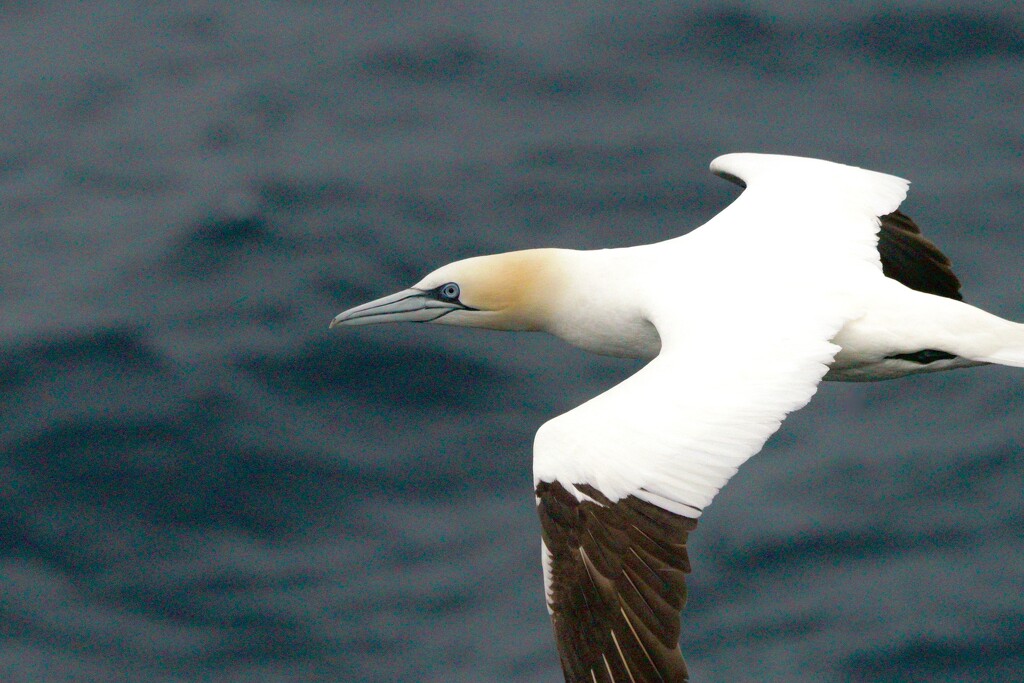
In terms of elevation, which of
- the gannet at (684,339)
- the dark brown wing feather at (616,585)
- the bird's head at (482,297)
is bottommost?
the dark brown wing feather at (616,585)

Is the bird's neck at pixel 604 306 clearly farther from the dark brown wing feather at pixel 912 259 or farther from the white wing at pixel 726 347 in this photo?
the dark brown wing feather at pixel 912 259

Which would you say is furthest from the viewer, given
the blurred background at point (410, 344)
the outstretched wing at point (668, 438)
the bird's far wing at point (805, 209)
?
the blurred background at point (410, 344)

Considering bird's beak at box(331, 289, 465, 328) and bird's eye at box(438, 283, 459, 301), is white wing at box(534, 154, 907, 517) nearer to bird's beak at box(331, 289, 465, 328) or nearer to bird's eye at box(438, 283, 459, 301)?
bird's eye at box(438, 283, 459, 301)

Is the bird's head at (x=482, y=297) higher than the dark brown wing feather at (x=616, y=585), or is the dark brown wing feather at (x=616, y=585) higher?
the bird's head at (x=482, y=297)

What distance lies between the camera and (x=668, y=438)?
8.35 meters

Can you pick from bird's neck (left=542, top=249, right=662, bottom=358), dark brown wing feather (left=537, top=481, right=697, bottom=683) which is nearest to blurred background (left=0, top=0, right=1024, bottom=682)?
bird's neck (left=542, top=249, right=662, bottom=358)

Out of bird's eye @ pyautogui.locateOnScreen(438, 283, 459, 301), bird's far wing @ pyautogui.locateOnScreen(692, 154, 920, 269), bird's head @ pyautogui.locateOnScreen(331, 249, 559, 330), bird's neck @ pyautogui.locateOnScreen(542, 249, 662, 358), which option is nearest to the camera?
bird's neck @ pyautogui.locateOnScreen(542, 249, 662, 358)

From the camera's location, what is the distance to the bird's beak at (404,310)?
1072 centimetres

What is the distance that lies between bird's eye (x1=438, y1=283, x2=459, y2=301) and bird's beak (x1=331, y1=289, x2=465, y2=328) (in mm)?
37

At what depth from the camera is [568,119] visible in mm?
14742

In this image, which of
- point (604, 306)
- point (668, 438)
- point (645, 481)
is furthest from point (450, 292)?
point (645, 481)

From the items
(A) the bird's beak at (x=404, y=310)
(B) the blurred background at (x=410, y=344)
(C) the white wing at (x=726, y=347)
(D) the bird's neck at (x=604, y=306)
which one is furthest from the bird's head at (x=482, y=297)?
(B) the blurred background at (x=410, y=344)

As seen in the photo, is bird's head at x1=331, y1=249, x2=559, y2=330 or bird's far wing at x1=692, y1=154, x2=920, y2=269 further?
bird's head at x1=331, y1=249, x2=559, y2=330

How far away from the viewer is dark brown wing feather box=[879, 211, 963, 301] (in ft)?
37.0
